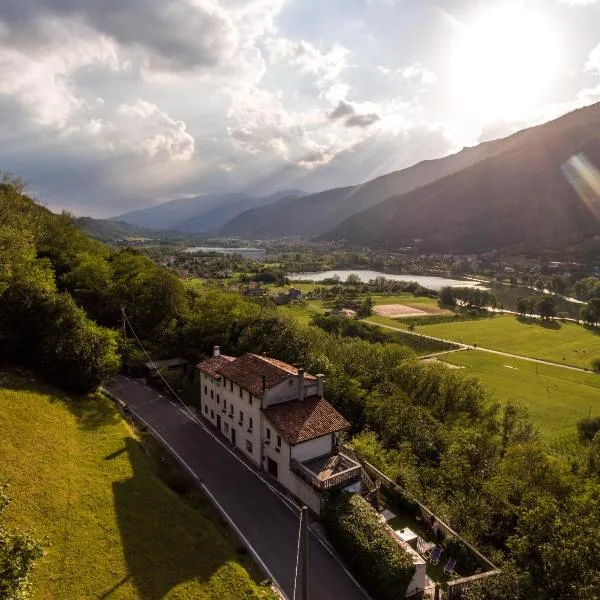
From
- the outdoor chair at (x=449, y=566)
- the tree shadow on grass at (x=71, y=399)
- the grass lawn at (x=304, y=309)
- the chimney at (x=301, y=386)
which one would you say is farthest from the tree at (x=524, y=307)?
the tree shadow on grass at (x=71, y=399)

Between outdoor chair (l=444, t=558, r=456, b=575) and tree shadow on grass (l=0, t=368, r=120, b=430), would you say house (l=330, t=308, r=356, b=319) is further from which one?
outdoor chair (l=444, t=558, r=456, b=575)

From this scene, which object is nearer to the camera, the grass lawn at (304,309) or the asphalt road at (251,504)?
the asphalt road at (251,504)

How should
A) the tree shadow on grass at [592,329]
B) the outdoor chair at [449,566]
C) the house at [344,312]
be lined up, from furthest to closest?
1. the house at [344,312]
2. the tree shadow on grass at [592,329]
3. the outdoor chair at [449,566]

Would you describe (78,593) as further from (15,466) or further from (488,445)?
(488,445)

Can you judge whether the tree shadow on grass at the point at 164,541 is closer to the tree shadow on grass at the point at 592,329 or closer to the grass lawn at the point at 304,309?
the grass lawn at the point at 304,309

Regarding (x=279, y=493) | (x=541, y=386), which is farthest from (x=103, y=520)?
(x=541, y=386)

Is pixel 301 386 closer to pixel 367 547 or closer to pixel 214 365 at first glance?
pixel 214 365

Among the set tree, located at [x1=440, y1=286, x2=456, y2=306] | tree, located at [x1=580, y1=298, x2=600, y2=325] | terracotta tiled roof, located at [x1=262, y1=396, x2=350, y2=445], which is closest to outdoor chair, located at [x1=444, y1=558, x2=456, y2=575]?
terracotta tiled roof, located at [x1=262, y1=396, x2=350, y2=445]
